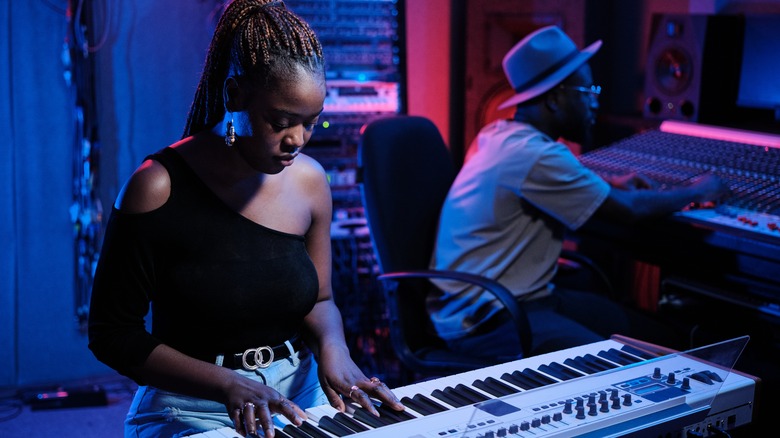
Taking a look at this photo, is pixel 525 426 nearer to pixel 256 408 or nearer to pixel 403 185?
pixel 256 408

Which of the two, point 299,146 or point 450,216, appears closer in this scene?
point 299,146

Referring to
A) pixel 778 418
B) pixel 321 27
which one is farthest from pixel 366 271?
pixel 778 418

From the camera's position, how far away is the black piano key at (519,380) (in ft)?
5.49

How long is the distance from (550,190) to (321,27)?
145 cm

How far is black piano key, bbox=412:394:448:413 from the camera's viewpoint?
1.56m

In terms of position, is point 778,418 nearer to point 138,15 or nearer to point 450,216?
point 450,216

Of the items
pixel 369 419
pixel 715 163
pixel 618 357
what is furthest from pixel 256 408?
pixel 715 163

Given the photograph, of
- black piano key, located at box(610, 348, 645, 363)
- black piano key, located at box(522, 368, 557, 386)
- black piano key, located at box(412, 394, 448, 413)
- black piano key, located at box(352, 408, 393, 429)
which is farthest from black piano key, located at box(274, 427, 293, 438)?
black piano key, located at box(610, 348, 645, 363)

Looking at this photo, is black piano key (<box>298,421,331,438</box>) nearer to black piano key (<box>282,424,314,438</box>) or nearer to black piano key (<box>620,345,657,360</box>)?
black piano key (<box>282,424,314,438</box>)

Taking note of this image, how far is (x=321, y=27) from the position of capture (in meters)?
3.85

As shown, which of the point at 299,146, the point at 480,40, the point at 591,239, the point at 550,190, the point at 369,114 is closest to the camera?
the point at 299,146

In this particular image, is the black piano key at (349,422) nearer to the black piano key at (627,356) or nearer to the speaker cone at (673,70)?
the black piano key at (627,356)

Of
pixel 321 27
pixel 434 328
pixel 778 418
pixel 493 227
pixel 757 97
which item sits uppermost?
pixel 321 27

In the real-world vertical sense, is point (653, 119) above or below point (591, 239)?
above
